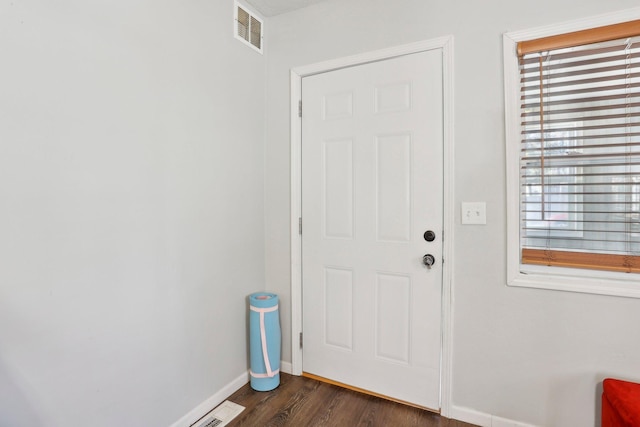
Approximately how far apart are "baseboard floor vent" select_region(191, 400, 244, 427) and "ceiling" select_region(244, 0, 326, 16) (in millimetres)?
2583

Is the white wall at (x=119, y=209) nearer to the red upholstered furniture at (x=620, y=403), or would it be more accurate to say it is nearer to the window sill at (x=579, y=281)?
the window sill at (x=579, y=281)

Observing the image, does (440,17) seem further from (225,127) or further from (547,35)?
(225,127)

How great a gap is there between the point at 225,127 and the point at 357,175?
0.89 m

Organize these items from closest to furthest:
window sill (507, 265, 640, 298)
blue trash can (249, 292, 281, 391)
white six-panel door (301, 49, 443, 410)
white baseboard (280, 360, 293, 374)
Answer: window sill (507, 265, 640, 298) → white six-panel door (301, 49, 443, 410) → blue trash can (249, 292, 281, 391) → white baseboard (280, 360, 293, 374)

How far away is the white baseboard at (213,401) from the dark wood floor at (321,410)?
0.14 feet

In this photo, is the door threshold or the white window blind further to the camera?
the door threshold

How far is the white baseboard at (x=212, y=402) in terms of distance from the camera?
1717 millimetres

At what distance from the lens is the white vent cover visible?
6.67ft

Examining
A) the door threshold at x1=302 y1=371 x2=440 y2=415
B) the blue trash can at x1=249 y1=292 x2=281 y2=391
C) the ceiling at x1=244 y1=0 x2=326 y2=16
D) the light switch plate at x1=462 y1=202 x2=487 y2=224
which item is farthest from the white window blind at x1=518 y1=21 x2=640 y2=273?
the blue trash can at x1=249 y1=292 x2=281 y2=391

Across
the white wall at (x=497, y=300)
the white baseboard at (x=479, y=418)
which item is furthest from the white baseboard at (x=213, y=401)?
the white wall at (x=497, y=300)

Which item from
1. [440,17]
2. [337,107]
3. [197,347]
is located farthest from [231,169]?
[440,17]

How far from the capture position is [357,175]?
2031 millimetres

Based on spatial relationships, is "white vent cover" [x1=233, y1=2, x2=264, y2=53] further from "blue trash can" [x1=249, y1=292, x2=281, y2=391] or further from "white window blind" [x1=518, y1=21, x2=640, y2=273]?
"blue trash can" [x1=249, y1=292, x2=281, y2=391]

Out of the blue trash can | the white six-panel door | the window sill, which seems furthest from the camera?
the blue trash can
